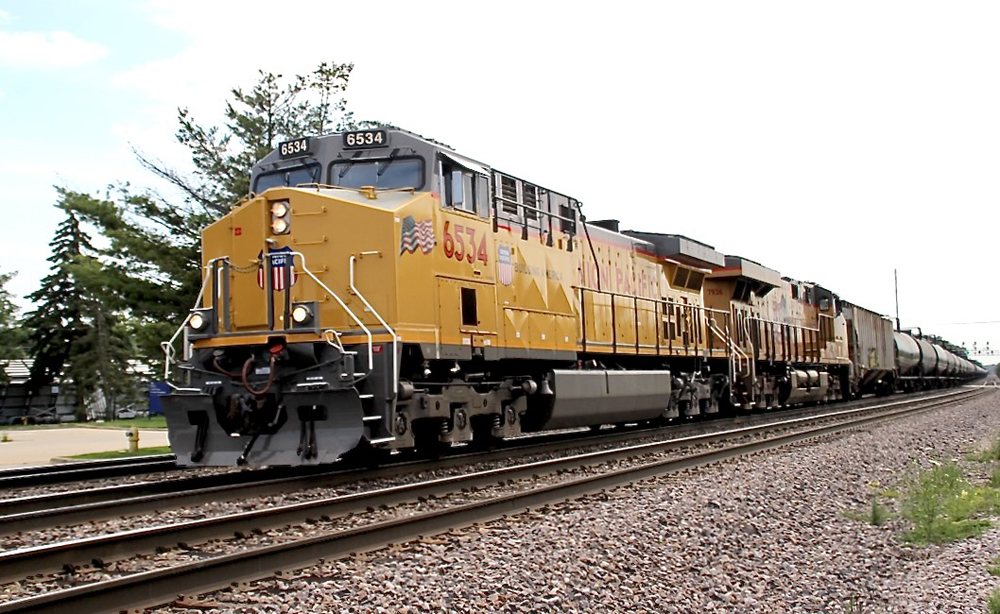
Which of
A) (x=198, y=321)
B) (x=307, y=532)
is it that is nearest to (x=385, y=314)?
(x=198, y=321)

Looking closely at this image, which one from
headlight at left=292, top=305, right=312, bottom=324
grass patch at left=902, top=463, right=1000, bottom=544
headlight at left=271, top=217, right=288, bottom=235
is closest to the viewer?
grass patch at left=902, top=463, right=1000, bottom=544

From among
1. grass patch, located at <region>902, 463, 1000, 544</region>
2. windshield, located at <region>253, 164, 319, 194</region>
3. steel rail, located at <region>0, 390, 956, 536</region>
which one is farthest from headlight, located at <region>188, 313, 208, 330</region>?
grass patch, located at <region>902, 463, 1000, 544</region>

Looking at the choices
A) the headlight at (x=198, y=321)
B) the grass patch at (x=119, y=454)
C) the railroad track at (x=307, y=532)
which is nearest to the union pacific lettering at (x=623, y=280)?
the railroad track at (x=307, y=532)

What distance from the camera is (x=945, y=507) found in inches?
325

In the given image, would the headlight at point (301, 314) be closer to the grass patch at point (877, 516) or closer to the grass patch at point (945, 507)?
the grass patch at point (877, 516)

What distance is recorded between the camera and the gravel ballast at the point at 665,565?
490cm

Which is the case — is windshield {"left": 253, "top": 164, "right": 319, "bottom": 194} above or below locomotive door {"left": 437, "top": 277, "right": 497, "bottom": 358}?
above

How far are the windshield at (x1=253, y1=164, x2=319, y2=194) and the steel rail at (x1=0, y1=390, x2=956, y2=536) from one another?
3.10 metres

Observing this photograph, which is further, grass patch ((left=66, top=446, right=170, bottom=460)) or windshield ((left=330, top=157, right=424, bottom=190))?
grass patch ((left=66, top=446, right=170, bottom=460))

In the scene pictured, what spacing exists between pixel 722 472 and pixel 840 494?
1.38 metres

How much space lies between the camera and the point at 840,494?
9.04 meters

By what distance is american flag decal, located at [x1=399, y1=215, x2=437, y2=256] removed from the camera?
913 cm

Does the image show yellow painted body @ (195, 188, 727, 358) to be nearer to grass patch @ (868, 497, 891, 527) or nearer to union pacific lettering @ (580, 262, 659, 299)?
union pacific lettering @ (580, 262, 659, 299)

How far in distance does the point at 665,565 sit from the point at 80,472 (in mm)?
6922
